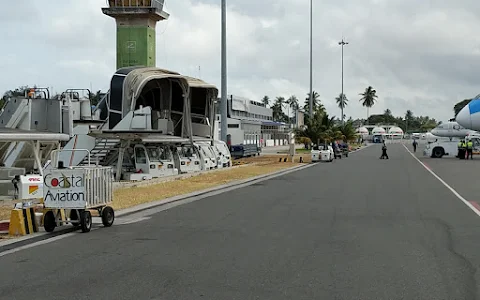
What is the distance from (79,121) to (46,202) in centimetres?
1833

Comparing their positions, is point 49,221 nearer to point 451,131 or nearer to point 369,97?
point 451,131

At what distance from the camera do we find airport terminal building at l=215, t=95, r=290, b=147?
254ft

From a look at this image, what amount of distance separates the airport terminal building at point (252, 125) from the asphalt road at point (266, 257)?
181 ft

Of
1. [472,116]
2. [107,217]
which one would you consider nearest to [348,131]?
[472,116]

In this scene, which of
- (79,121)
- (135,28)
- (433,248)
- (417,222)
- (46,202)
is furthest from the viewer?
(135,28)

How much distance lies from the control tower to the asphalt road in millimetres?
37729

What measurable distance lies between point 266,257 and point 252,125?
8116 centimetres

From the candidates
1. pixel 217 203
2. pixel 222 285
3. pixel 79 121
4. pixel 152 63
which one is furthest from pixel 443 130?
pixel 222 285

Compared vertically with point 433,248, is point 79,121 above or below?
above

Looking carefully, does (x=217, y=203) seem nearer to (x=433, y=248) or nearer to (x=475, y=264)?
(x=433, y=248)

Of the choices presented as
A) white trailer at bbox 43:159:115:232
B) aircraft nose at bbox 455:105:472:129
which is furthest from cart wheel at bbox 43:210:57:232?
aircraft nose at bbox 455:105:472:129

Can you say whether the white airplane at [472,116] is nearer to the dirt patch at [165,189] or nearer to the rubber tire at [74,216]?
the dirt patch at [165,189]

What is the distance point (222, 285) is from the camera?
7461 millimetres

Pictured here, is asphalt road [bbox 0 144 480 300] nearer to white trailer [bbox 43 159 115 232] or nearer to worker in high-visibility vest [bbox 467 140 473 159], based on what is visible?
white trailer [bbox 43 159 115 232]
